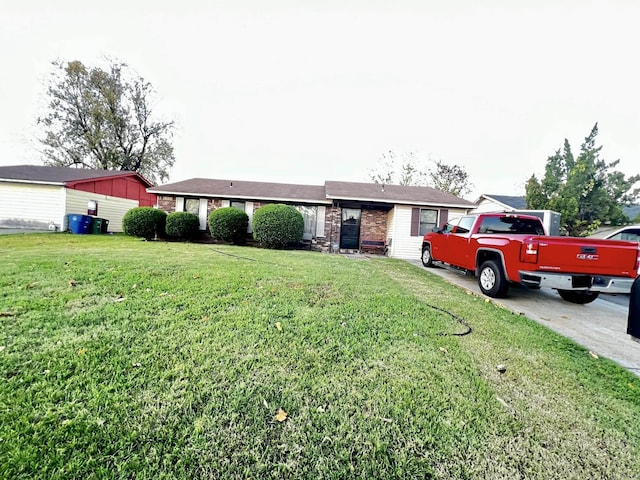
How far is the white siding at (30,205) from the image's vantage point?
45.1 ft

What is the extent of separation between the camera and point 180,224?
11.6 meters

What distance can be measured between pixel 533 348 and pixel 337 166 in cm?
2314

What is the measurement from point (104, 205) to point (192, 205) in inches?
315

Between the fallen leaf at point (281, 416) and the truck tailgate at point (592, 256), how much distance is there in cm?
486

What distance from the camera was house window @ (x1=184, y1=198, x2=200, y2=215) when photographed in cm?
1256

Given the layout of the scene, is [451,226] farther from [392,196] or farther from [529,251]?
[392,196]

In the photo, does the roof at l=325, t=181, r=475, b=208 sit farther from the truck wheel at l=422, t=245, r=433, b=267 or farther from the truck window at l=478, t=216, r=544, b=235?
the truck window at l=478, t=216, r=544, b=235

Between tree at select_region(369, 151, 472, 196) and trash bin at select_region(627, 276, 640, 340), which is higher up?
tree at select_region(369, 151, 472, 196)

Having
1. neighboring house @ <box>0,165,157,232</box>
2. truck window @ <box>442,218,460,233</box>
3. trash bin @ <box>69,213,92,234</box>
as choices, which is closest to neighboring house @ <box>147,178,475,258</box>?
truck window @ <box>442,218,460,233</box>

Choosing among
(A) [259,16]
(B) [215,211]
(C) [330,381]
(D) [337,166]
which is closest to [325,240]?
(B) [215,211]

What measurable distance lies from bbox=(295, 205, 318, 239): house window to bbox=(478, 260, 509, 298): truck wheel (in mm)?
7955

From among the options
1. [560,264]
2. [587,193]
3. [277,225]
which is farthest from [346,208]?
[587,193]

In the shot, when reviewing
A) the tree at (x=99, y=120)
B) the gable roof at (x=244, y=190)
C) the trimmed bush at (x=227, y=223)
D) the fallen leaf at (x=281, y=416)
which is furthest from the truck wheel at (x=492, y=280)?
the tree at (x=99, y=120)

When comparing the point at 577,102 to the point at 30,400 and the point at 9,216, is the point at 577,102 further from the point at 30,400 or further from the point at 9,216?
the point at 9,216
